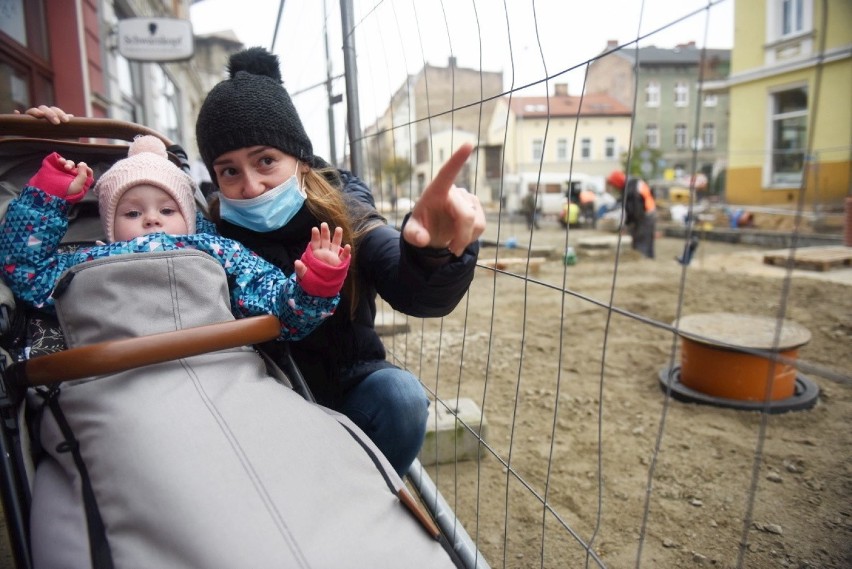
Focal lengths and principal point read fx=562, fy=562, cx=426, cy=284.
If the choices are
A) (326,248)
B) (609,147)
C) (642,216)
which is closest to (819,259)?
(642,216)

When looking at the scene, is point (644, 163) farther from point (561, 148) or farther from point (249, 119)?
point (561, 148)

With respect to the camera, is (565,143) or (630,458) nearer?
(630,458)

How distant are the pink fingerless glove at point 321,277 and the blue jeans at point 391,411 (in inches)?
14.1

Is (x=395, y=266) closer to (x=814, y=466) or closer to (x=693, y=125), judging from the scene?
(x=693, y=125)

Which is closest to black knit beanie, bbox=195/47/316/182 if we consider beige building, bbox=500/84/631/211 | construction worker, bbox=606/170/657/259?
construction worker, bbox=606/170/657/259

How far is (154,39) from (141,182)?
4208mm

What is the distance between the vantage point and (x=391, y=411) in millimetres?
1416

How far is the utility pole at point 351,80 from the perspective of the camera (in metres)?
2.33

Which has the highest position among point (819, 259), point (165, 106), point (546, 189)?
point (165, 106)

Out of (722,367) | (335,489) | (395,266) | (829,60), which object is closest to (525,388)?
(722,367)

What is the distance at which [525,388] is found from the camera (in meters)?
3.51

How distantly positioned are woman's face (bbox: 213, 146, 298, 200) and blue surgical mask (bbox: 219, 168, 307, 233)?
21 millimetres

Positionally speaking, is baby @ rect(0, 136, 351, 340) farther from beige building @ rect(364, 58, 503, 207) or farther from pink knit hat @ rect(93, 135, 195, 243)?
beige building @ rect(364, 58, 503, 207)

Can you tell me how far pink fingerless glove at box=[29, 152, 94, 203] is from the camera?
1428mm
